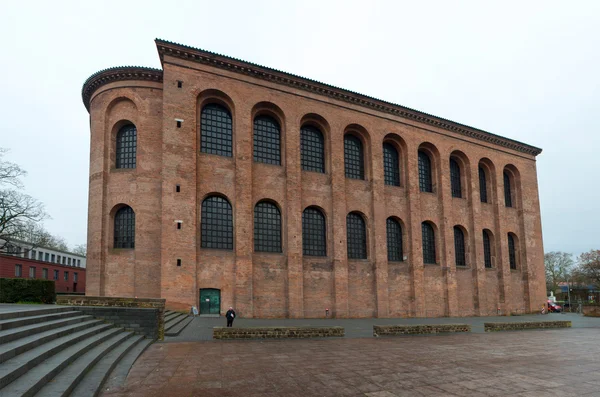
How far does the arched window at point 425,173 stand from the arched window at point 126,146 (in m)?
22.0

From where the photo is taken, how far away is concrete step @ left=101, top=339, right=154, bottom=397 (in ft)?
23.6

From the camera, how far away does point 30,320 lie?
27.4ft

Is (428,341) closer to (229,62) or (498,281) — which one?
(229,62)

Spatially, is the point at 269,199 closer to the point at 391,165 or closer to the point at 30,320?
the point at 391,165

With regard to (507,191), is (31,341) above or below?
below

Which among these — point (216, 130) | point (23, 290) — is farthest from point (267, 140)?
point (23, 290)

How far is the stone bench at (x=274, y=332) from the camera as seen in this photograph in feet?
43.0

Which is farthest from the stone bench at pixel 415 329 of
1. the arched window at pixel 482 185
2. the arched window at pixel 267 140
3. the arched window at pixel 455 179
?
the arched window at pixel 482 185

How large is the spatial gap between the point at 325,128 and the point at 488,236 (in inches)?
757

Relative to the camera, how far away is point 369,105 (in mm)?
28766

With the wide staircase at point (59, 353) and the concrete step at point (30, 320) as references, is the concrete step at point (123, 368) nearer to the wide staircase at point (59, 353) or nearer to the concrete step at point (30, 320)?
the wide staircase at point (59, 353)

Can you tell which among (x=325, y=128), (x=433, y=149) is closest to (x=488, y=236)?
(x=433, y=149)

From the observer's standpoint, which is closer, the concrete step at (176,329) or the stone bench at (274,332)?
the stone bench at (274,332)

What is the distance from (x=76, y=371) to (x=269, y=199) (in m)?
17.8
